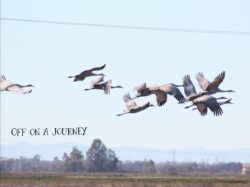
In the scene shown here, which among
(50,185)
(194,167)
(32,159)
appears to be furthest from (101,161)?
(50,185)

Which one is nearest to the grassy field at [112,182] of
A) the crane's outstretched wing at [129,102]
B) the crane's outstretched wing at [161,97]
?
the crane's outstretched wing at [129,102]

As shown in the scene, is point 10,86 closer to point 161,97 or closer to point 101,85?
point 101,85

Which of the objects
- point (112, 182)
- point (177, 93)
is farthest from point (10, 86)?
point (112, 182)

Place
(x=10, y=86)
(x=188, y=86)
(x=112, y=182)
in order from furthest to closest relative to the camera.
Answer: (x=112, y=182), (x=188, y=86), (x=10, y=86)

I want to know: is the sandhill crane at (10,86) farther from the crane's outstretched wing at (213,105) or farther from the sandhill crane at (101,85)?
the crane's outstretched wing at (213,105)

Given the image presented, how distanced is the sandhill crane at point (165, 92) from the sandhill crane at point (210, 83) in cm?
75

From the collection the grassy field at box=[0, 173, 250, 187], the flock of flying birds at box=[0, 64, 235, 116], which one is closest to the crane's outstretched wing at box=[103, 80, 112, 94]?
the flock of flying birds at box=[0, 64, 235, 116]

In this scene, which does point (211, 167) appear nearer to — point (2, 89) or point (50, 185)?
point (50, 185)

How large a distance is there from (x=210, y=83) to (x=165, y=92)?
5.47ft

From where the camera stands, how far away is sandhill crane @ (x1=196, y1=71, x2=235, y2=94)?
29.5m

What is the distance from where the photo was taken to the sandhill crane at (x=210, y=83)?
2947 centimetres

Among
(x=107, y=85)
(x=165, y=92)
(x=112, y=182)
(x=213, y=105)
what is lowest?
(x=112, y=182)

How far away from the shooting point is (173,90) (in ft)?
102

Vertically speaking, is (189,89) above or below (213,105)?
above
